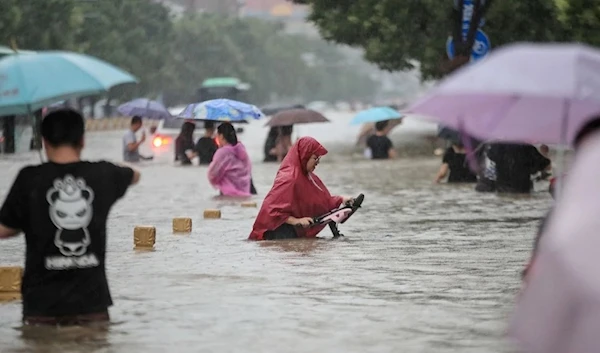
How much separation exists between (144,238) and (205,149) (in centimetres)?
1812

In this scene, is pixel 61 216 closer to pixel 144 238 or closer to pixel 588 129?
pixel 588 129

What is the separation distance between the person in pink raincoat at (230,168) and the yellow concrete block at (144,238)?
7.35m

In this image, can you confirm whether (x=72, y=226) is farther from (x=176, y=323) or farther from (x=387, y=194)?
(x=387, y=194)

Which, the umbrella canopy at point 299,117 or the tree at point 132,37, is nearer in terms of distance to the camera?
the umbrella canopy at point 299,117

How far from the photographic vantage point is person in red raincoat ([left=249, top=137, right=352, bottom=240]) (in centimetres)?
1547

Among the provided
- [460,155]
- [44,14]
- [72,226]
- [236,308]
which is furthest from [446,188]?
[44,14]

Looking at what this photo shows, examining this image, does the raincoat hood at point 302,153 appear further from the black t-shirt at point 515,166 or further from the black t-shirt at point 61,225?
the black t-shirt at point 515,166

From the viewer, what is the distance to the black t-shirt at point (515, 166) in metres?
24.8

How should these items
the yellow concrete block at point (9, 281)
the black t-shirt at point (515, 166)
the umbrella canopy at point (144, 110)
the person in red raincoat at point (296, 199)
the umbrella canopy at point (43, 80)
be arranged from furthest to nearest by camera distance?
Answer: 1. the umbrella canopy at point (144, 110)
2. the black t-shirt at point (515, 166)
3. the person in red raincoat at point (296, 199)
4. the yellow concrete block at point (9, 281)
5. the umbrella canopy at point (43, 80)

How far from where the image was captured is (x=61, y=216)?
8.86 meters

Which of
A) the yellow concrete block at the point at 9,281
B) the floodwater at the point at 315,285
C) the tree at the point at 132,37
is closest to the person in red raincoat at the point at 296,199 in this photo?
the floodwater at the point at 315,285

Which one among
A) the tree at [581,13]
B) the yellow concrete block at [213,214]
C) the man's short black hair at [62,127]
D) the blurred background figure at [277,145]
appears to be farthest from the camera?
the blurred background figure at [277,145]

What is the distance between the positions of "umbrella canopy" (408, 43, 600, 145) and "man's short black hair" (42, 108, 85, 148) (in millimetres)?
2132

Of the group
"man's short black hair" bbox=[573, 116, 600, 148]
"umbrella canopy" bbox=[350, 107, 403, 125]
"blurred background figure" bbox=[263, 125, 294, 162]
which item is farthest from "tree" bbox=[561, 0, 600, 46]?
"man's short black hair" bbox=[573, 116, 600, 148]
